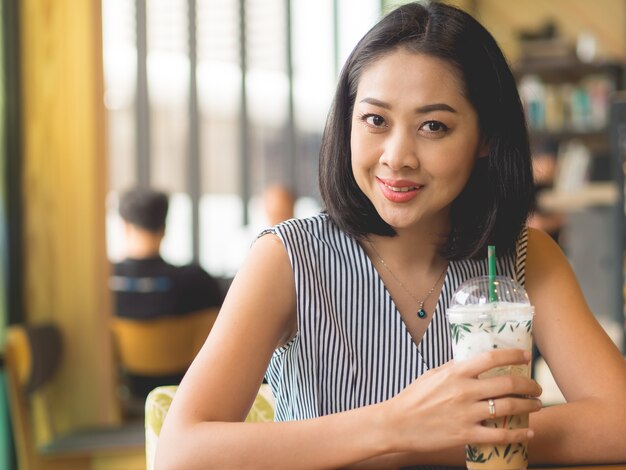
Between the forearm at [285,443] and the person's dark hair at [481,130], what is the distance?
0.43 metres

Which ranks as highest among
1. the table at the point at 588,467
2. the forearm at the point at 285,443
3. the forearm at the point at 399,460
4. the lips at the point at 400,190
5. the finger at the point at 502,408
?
the lips at the point at 400,190

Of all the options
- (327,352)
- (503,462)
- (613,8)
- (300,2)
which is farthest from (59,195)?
(613,8)

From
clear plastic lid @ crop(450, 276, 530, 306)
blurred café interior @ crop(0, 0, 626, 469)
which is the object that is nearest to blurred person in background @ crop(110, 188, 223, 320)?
blurred café interior @ crop(0, 0, 626, 469)

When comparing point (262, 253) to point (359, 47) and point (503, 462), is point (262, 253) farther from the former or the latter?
point (503, 462)

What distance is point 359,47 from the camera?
1523 mm

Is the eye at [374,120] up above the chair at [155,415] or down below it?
above

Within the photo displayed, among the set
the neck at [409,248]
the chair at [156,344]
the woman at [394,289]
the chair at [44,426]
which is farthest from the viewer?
the chair at [156,344]

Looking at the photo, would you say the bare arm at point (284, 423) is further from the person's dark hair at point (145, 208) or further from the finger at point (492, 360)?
the person's dark hair at point (145, 208)

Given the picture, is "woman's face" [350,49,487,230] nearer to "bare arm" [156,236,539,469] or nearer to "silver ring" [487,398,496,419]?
"bare arm" [156,236,539,469]

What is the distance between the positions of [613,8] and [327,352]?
8422 mm

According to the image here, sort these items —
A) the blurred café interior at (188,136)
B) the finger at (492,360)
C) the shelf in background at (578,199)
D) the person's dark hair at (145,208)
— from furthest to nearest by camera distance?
the shelf in background at (578,199)
the person's dark hair at (145,208)
the blurred café interior at (188,136)
the finger at (492,360)

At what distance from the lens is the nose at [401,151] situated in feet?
4.50

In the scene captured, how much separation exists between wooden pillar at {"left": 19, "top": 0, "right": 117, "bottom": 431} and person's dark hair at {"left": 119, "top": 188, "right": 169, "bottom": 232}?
0.47 m

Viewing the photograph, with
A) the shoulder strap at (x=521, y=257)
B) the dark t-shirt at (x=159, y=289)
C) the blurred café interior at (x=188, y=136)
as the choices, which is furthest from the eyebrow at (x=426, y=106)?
the dark t-shirt at (x=159, y=289)
